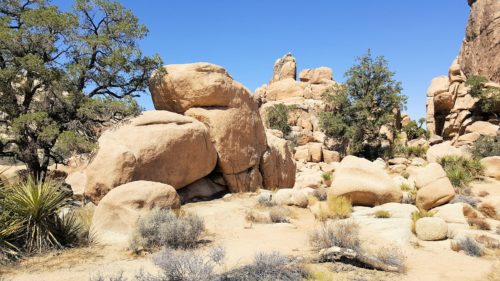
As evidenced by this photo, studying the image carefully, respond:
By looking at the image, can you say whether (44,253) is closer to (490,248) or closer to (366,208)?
(366,208)

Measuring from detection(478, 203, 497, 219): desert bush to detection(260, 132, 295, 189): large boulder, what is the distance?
8938mm

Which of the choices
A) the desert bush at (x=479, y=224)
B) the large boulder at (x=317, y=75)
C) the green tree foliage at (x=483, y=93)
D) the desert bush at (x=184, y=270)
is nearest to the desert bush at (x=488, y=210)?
the desert bush at (x=479, y=224)

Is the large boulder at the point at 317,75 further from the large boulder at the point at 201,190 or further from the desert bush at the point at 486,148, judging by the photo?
the large boulder at the point at 201,190

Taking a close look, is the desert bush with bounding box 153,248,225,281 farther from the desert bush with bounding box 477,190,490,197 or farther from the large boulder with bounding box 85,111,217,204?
the desert bush with bounding box 477,190,490,197

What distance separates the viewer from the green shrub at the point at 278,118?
5344 cm

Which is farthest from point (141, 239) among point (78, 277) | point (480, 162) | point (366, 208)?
point (480, 162)

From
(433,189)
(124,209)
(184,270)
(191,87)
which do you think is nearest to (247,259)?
(184,270)

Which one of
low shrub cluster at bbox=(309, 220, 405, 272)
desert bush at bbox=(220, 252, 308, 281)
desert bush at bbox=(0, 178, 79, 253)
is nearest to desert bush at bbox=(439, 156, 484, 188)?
low shrub cluster at bbox=(309, 220, 405, 272)

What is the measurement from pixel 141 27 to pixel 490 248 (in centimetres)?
1608

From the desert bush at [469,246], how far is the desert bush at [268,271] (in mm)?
4278

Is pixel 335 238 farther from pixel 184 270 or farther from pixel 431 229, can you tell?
pixel 184 270

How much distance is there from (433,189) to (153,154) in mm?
9661

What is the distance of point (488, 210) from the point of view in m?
12.6

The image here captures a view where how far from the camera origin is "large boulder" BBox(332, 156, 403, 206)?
1269 centimetres
